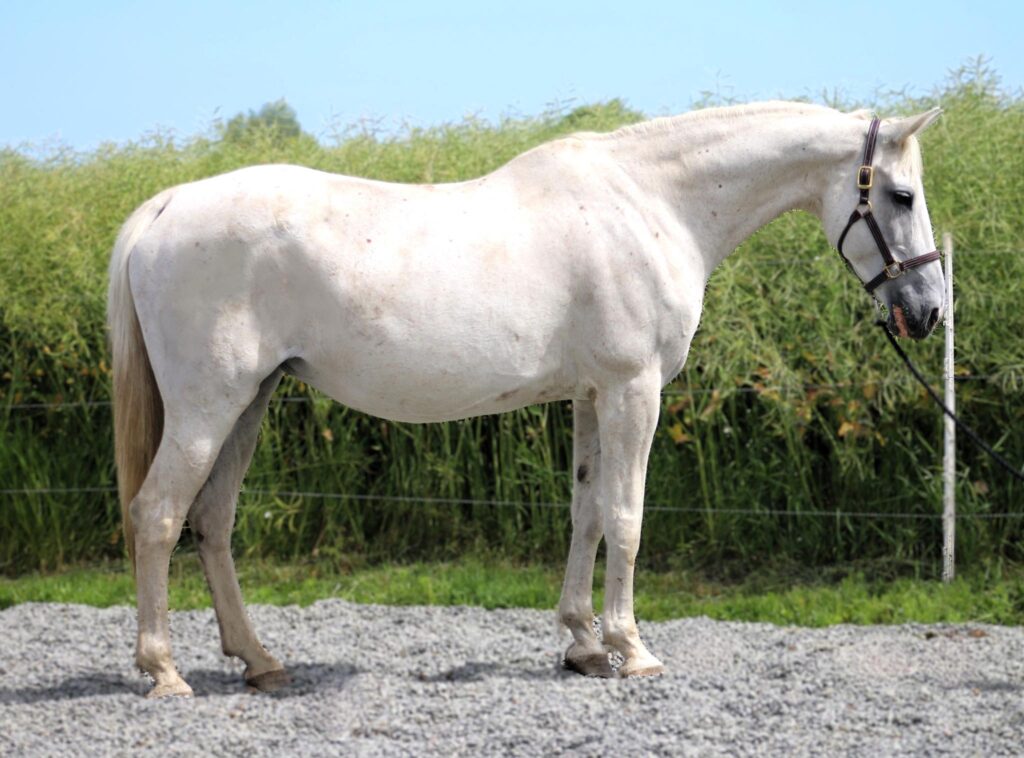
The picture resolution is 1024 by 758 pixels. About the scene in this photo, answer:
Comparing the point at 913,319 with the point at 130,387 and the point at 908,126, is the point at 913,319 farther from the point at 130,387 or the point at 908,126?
the point at 130,387

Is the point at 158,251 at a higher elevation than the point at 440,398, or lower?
higher

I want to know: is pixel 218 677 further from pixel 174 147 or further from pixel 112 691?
pixel 174 147

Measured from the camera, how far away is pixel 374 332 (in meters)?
4.36

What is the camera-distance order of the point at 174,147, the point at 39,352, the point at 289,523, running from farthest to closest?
the point at 174,147
the point at 39,352
the point at 289,523

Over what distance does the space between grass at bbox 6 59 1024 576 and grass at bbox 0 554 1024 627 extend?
0.71ft

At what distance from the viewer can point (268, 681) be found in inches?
190

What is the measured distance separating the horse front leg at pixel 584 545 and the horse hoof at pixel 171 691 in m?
1.44

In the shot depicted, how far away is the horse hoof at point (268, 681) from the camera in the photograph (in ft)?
15.8

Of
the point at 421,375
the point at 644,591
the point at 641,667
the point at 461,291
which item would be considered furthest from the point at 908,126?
the point at 644,591

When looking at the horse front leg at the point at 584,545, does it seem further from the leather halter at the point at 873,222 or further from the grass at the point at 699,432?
the grass at the point at 699,432

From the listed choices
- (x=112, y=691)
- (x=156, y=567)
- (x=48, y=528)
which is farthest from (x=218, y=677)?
(x=48, y=528)

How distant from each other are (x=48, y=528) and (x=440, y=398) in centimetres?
453

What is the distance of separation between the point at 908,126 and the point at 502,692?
250 centimetres

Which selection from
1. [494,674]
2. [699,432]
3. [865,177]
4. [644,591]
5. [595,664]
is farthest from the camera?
[699,432]
